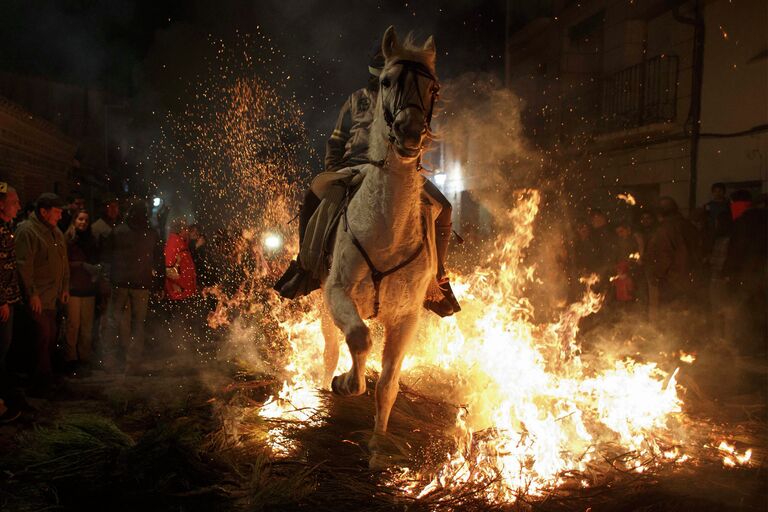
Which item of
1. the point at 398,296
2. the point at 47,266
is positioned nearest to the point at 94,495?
the point at 398,296

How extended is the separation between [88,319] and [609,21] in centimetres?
1591

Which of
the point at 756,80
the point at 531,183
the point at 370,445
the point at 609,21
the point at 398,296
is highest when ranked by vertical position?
the point at 609,21

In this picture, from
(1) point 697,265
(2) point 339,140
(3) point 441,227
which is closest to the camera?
(3) point 441,227

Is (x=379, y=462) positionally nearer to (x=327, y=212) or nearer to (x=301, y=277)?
(x=301, y=277)

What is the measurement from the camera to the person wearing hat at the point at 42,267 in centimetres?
689

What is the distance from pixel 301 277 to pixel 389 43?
8.03 feet

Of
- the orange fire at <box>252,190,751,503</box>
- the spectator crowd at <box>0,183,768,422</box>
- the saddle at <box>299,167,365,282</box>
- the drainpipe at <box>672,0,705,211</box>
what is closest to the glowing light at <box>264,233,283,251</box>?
A: the spectator crowd at <box>0,183,768,422</box>

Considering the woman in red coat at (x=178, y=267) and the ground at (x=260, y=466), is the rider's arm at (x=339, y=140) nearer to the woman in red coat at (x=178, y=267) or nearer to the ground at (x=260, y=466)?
the ground at (x=260, y=466)

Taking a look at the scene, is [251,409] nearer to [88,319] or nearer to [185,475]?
[185,475]

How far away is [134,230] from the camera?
8.30 metres

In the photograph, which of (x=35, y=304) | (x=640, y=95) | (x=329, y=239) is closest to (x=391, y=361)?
(x=329, y=239)

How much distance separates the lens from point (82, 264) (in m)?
8.30

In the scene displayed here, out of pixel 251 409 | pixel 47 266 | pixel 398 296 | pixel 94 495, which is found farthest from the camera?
pixel 47 266

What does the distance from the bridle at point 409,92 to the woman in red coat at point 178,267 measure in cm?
665
